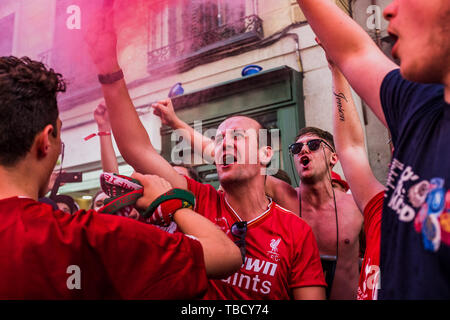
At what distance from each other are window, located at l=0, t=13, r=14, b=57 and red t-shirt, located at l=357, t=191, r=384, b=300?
14.3ft

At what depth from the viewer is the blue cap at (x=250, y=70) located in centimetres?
523

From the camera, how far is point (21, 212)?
1.05 meters

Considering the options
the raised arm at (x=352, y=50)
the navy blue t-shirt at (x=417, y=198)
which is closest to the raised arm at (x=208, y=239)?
the navy blue t-shirt at (x=417, y=198)

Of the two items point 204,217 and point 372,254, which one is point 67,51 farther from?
point 372,254

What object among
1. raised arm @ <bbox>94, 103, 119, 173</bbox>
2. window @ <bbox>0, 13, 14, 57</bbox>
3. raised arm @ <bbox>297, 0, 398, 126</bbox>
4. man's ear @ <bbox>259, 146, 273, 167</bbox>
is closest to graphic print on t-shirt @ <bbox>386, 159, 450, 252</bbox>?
raised arm @ <bbox>297, 0, 398, 126</bbox>

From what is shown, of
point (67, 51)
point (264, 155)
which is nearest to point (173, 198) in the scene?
point (264, 155)

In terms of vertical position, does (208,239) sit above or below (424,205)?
below

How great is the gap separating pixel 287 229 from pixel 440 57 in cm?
130

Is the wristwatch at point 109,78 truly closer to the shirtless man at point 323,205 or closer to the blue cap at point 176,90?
the shirtless man at point 323,205

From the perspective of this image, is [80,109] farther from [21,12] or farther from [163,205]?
[163,205]

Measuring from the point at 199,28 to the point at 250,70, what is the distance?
89 centimetres

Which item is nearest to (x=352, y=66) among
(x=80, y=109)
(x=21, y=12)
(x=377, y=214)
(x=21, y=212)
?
(x=377, y=214)

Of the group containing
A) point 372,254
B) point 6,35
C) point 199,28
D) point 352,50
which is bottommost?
point 372,254

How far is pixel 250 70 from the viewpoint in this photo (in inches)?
207
